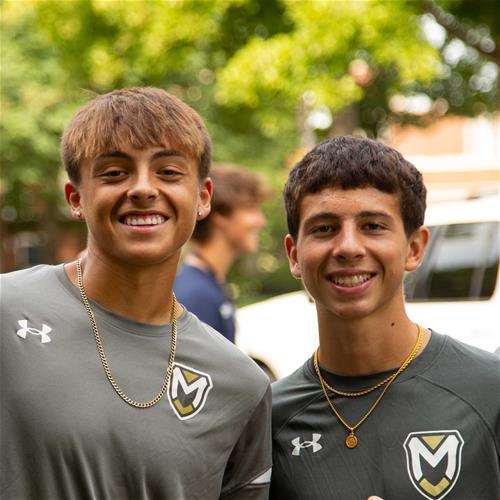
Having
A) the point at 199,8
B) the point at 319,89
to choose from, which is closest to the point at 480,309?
the point at 319,89

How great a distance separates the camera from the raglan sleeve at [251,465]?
2.78 meters

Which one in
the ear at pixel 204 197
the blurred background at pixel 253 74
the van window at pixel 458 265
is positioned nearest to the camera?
the ear at pixel 204 197

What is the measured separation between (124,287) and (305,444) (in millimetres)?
729

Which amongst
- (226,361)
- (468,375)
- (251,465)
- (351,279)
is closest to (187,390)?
(226,361)

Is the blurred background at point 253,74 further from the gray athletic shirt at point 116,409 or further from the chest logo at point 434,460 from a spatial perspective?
the chest logo at point 434,460

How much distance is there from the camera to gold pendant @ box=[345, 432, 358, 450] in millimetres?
2688

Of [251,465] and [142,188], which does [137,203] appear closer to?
[142,188]

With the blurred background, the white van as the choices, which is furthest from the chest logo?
the white van

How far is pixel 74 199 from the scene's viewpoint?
287 centimetres

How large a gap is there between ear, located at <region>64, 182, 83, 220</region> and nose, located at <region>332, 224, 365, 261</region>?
807 millimetres

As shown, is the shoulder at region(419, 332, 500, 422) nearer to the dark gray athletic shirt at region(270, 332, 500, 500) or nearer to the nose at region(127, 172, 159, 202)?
the dark gray athletic shirt at region(270, 332, 500, 500)

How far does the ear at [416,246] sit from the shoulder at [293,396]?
47 cm

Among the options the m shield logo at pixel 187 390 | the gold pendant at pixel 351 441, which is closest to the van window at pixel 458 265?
the gold pendant at pixel 351 441

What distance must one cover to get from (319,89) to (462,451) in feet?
33.1
